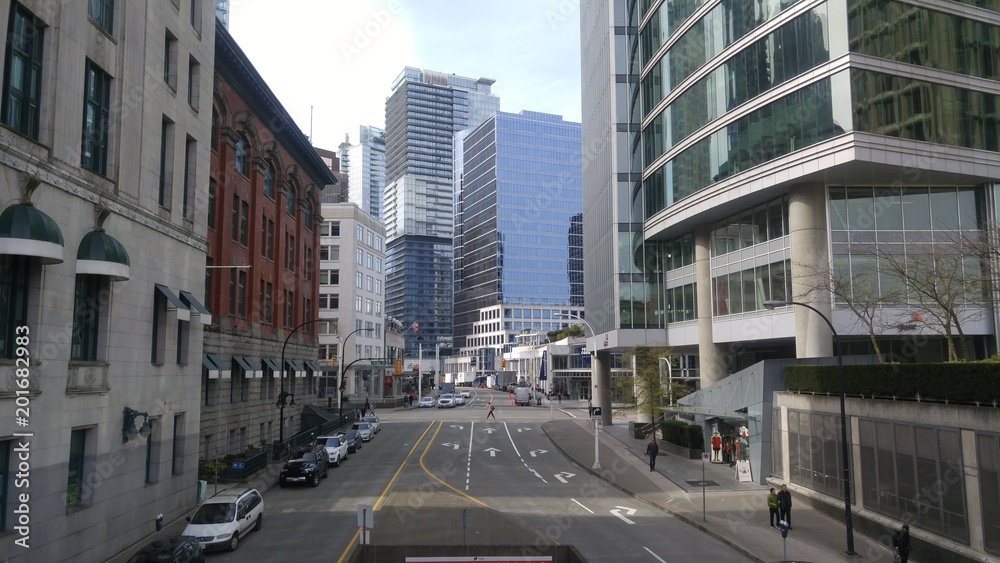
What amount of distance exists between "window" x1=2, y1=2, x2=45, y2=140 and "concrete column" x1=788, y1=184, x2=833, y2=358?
3146 centimetres

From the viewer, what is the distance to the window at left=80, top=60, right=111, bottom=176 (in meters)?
20.8

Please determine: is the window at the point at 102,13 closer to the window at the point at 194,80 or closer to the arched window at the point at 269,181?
the window at the point at 194,80

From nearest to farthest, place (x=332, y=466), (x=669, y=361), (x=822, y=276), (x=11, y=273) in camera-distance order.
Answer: (x=11, y=273) < (x=822, y=276) < (x=332, y=466) < (x=669, y=361)

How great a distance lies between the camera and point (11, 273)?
17312mm

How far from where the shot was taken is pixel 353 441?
4756cm

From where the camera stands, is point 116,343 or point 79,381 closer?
point 79,381

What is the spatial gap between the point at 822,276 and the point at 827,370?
7303 millimetres

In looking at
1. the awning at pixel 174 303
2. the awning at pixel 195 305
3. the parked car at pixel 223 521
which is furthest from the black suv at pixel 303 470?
the awning at pixel 174 303

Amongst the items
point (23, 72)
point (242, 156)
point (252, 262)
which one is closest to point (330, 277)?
point (252, 262)

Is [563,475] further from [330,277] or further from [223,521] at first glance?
[330,277]

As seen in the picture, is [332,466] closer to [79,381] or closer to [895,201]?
[79,381]

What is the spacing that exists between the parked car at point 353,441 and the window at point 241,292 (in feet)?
33.8

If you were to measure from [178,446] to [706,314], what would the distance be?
3215cm

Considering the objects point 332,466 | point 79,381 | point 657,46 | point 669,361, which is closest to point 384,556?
point 79,381
